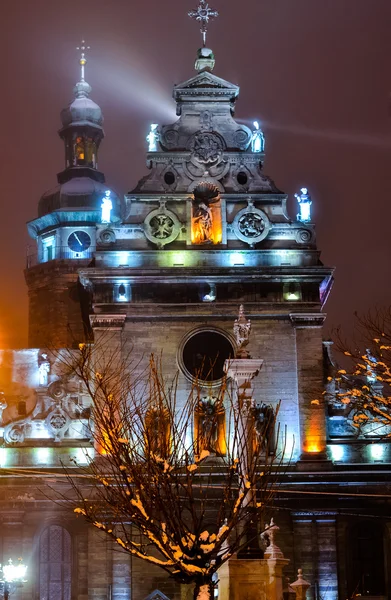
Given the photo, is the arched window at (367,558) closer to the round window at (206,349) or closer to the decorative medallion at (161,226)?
the round window at (206,349)

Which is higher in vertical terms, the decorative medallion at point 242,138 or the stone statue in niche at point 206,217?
the decorative medallion at point 242,138

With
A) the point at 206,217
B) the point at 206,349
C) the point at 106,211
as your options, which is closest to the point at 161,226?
the point at 206,217

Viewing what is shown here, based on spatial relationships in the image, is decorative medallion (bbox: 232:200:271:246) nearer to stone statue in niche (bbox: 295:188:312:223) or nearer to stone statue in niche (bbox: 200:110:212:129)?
stone statue in niche (bbox: 295:188:312:223)

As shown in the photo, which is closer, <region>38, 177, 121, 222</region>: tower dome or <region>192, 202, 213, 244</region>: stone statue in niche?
<region>192, 202, 213, 244</region>: stone statue in niche

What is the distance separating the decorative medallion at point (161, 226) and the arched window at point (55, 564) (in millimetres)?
11934

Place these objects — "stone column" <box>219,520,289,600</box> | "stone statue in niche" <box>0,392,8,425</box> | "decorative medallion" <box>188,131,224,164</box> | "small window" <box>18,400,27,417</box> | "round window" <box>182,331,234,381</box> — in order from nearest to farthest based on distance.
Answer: "stone column" <box>219,520,289,600</box> < "stone statue in niche" <box>0,392,8,425</box> < "round window" <box>182,331,234,381</box> < "small window" <box>18,400,27,417</box> < "decorative medallion" <box>188,131,224,164</box>

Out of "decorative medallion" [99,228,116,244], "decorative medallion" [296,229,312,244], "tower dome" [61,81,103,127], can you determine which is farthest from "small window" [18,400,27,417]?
"tower dome" [61,81,103,127]

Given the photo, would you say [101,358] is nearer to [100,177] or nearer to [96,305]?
[96,305]

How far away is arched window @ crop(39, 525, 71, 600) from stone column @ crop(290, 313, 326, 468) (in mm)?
9770

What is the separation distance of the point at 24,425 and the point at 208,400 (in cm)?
726

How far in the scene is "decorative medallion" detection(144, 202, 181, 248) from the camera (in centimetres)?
5350

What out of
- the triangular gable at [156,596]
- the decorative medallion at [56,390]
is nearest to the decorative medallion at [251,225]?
the decorative medallion at [56,390]

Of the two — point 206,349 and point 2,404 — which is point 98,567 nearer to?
point 2,404

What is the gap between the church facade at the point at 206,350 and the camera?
166ft
